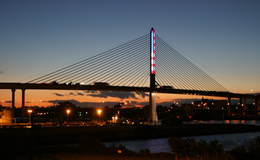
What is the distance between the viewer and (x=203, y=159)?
13.4 metres

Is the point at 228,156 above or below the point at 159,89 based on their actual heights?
below

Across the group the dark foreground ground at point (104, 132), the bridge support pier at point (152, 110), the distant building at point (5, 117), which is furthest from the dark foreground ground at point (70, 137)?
the bridge support pier at point (152, 110)

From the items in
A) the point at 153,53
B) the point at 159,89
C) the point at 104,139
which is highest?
the point at 153,53

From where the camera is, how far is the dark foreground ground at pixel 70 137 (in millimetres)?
16219

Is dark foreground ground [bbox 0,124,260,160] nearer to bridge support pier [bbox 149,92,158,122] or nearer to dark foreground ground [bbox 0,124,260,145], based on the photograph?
dark foreground ground [bbox 0,124,260,145]

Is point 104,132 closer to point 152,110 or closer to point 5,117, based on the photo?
point 5,117

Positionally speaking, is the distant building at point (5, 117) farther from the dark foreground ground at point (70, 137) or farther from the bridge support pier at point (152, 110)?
the bridge support pier at point (152, 110)

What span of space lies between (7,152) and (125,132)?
20457 mm

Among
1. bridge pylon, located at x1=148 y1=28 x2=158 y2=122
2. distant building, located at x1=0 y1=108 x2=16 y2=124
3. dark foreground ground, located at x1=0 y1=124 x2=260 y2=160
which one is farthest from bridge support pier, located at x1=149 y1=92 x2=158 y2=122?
distant building, located at x1=0 y1=108 x2=16 y2=124

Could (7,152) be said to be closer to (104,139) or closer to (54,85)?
(104,139)

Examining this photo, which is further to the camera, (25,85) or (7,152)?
(25,85)

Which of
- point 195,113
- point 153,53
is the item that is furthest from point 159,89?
point 195,113

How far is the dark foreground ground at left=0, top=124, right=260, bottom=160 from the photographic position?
639 inches

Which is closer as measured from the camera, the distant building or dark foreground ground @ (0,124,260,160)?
dark foreground ground @ (0,124,260,160)
